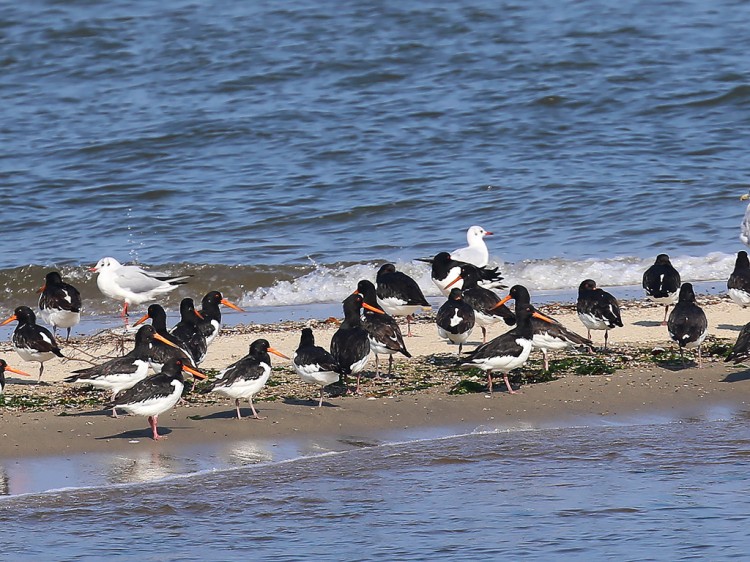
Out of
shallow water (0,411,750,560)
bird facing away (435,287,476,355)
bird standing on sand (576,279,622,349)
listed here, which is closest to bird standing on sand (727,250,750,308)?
bird standing on sand (576,279,622,349)

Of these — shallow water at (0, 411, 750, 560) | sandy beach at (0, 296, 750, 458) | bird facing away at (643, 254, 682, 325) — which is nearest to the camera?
shallow water at (0, 411, 750, 560)

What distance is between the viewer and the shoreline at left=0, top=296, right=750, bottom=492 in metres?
8.50

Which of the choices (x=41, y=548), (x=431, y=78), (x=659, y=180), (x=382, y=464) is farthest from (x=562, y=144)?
(x=41, y=548)

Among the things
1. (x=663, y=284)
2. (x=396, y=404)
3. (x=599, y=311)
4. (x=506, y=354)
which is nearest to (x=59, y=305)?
(x=396, y=404)

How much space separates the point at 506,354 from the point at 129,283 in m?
5.83

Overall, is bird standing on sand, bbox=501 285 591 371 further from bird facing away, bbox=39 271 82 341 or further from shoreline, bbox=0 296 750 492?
bird facing away, bbox=39 271 82 341

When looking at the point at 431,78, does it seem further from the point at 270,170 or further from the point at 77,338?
the point at 77,338

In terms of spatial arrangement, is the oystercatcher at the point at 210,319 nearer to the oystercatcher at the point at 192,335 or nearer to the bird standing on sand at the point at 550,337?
the oystercatcher at the point at 192,335

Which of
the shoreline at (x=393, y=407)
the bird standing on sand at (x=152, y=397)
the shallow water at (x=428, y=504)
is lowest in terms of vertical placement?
the shallow water at (x=428, y=504)

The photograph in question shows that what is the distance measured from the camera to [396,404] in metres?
9.26

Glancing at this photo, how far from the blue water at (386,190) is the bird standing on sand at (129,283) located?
1412mm

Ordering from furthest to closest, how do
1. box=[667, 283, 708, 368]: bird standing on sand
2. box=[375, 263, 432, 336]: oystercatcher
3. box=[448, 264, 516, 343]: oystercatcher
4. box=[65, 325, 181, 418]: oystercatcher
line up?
box=[375, 263, 432, 336]: oystercatcher < box=[448, 264, 516, 343]: oystercatcher < box=[667, 283, 708, 368]: bird standing on sand < box=[65, 325, 181, 418]: oystercatcher

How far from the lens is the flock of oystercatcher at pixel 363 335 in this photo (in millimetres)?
8906

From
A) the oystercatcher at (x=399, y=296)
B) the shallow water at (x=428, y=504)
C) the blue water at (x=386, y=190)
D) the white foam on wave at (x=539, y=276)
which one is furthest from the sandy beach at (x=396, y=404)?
the white foam on wave at (x=539, y=276)
